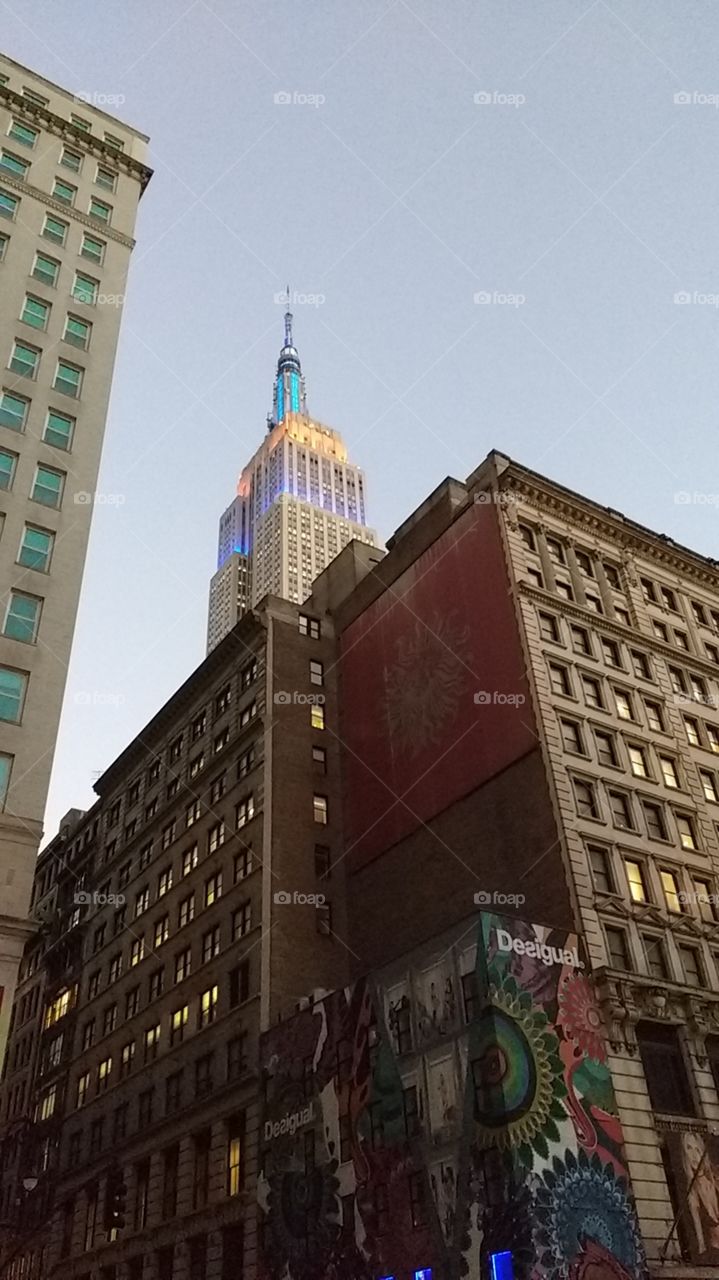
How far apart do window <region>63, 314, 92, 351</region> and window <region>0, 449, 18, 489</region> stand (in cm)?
764

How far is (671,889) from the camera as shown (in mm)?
43094

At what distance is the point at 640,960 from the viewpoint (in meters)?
39.4

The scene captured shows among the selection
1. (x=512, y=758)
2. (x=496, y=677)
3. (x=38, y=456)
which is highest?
(x=38, y=456)

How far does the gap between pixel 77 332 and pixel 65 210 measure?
828 cm

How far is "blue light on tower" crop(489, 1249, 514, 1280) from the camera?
29.9 metres

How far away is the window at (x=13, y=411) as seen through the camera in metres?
40.7

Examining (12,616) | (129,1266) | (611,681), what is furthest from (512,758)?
(129,1266)

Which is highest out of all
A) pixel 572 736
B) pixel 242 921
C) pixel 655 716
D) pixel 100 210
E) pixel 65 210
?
pixel 100 210

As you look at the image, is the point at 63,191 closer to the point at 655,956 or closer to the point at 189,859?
the point at 189,859

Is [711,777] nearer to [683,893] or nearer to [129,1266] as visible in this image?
[683,893]

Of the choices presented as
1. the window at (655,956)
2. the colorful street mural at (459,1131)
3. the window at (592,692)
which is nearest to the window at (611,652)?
the window at (592,692)

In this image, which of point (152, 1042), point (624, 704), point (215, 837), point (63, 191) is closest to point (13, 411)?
point (63, 191)

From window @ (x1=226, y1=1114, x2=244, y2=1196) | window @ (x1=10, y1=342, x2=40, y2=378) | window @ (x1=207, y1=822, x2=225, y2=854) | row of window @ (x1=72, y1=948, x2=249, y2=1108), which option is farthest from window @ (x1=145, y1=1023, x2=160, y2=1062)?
window @ (x1=10, y1=342, x2=40, y2=378)

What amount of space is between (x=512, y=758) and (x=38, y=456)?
22928mm
